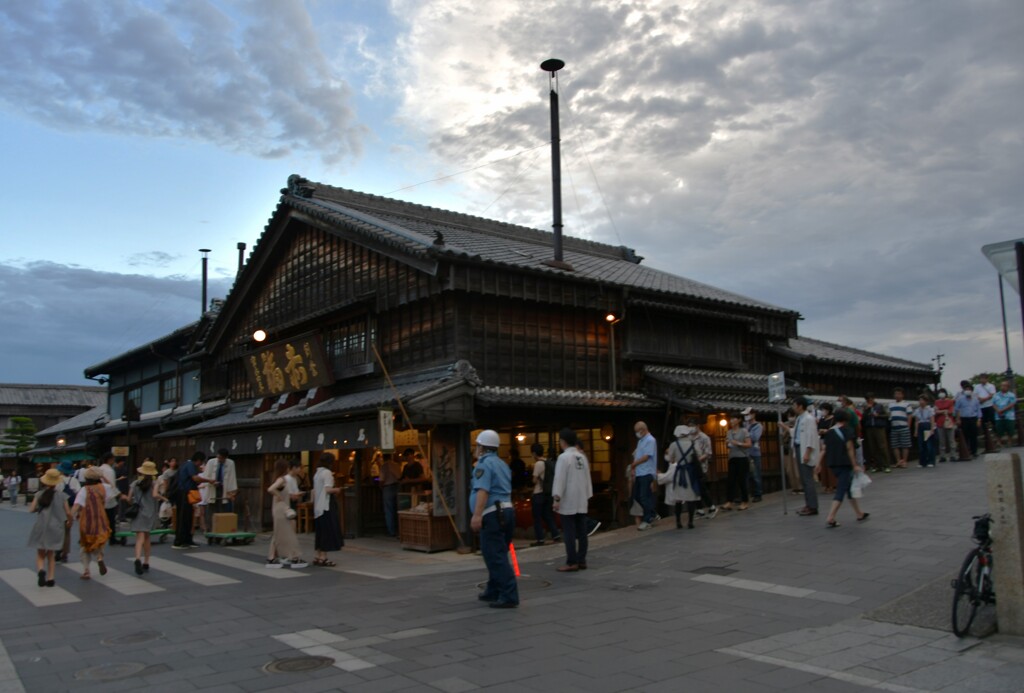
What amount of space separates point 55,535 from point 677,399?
12.7 metres

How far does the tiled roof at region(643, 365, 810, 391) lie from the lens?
18.5 metres

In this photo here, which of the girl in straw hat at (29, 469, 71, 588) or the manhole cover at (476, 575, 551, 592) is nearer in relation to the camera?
the manhole cover at (476, 575, 551, 592)

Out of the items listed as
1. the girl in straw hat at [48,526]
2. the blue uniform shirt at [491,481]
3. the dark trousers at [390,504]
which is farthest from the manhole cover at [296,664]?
the dark trousers at [390,504]

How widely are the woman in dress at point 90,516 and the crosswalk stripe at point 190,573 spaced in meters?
1.32

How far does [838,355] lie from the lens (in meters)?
28.0

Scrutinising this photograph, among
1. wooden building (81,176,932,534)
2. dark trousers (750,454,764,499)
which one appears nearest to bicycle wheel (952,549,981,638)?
wooden building (81,176,932,534)

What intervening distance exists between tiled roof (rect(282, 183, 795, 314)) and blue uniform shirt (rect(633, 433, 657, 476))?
4.55 m

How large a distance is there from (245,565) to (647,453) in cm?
781

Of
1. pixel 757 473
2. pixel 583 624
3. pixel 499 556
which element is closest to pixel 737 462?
pixel 757 473

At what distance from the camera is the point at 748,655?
22.5 feet

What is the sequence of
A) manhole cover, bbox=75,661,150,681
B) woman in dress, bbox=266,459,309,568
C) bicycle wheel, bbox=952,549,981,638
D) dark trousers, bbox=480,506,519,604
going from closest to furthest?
manhole cover, bbox=75,661,150,681 → bicycle wheel, bbox=952,549,981,638 → dark trousers, bbox=480,506,519,604 → woman in dress, bbox=266,459,309,568

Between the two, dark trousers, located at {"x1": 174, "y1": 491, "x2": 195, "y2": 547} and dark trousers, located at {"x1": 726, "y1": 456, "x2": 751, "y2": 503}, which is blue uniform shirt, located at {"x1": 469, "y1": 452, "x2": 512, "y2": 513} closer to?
dark trousers, located at {"x1": 726, "y1": 456, "x2": 751, "y2": 503}

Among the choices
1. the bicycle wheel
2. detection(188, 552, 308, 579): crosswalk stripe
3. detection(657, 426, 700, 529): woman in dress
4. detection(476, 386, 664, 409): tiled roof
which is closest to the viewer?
the bicycle wheel

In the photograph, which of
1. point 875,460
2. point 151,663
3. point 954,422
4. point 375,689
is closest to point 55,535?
point 151,663
